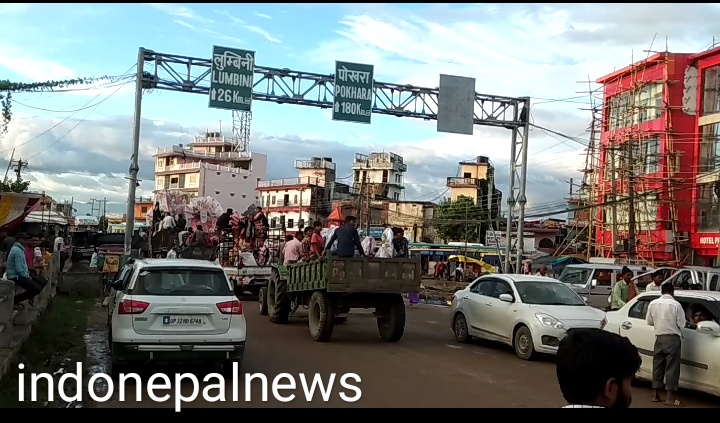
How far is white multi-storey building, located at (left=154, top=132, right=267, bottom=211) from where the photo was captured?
8512 centimetres

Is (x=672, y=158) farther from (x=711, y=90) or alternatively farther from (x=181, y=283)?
(x=181, y=283)

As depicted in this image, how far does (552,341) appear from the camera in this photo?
38.1 feet

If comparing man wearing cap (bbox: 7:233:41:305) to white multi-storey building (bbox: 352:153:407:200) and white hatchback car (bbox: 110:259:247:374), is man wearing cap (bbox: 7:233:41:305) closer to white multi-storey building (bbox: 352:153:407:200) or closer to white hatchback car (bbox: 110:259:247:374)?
white hatchback car (bbox: 110:259:247:374)

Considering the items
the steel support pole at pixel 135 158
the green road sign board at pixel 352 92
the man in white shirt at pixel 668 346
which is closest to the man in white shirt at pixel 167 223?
A: the steel support pole at pixel 135 158

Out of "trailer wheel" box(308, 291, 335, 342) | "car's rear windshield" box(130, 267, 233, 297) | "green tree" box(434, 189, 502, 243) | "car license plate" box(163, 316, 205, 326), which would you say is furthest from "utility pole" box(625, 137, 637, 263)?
"green tree" box(434, 189, 502, 243)

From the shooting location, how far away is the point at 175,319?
8.90m

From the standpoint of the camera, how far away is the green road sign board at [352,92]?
2194 cm

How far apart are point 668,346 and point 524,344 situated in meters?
3.49

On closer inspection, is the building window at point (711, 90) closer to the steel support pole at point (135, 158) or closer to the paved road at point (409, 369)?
the paved road at point (409, 369)

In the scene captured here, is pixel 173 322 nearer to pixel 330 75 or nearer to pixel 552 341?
pixel 552 341

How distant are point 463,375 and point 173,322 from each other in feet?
14.3
